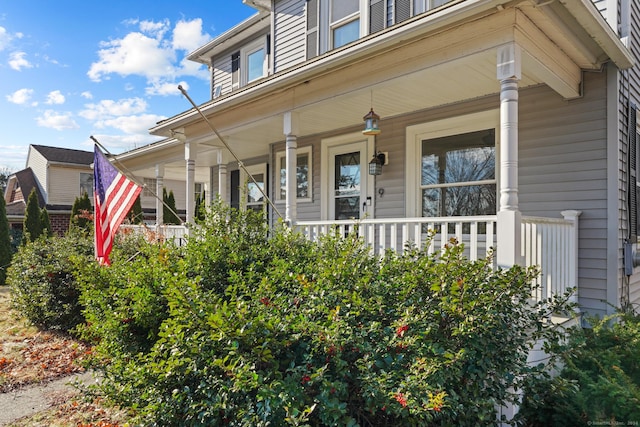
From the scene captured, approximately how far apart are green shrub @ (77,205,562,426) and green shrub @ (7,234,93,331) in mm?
3266

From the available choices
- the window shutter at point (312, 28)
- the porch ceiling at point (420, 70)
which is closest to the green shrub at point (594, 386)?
the porch ceiling at point (420, 70)

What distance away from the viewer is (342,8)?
7.50 metres

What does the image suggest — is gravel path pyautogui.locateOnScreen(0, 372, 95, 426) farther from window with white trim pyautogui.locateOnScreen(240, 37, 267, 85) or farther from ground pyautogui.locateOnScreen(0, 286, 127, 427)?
window with white trim pyautogui.locateOnScreen(240, 37, 267, 85)

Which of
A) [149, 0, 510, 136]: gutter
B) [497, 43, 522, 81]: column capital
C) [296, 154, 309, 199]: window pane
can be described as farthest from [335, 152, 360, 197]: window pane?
[497, 43, 522, 81]: column capital

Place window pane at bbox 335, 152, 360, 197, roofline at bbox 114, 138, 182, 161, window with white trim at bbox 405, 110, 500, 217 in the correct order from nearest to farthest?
window with white trim at bbox 405, 110, 500, 217 → window pane at bbox 335, 152, 360, 197 → roofline at bbox 114, 138, 182, 161

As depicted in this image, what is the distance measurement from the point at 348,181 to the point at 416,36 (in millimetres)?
3546

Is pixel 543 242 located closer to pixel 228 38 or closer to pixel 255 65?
pixel 255 65

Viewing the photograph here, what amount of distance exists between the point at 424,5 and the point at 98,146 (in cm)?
521

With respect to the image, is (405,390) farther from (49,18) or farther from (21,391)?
→ (49,18)

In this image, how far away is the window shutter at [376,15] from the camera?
6.86 metres

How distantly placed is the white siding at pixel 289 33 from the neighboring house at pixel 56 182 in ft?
49.9

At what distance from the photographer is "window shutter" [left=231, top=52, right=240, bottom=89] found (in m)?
10.4

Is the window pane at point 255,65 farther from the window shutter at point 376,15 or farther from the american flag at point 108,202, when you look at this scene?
the american flag at point 108,202

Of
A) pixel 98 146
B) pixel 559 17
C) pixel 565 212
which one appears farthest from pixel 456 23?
pixel 98 146
